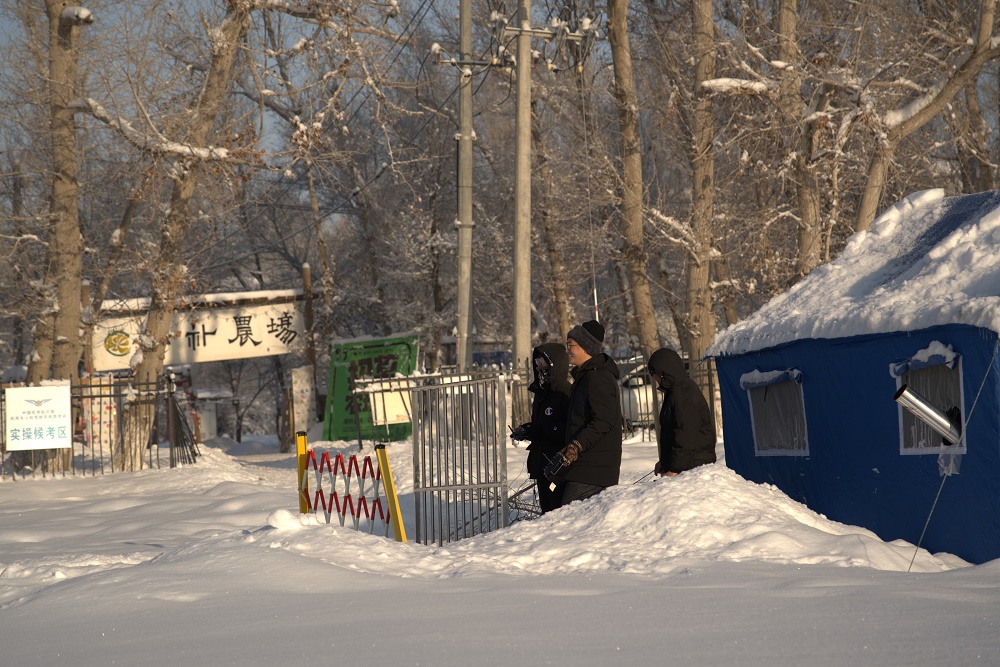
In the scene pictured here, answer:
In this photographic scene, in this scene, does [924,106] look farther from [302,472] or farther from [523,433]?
[302,472]

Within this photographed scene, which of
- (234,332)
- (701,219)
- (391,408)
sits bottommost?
(391,408)

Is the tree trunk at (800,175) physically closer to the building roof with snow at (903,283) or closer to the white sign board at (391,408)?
the building roof with snow at (903,283)

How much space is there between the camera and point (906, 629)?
13.2 feet

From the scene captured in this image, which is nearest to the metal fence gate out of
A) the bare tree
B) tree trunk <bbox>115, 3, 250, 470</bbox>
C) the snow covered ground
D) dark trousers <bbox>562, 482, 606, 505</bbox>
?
dark trousers <bbox>562, 482, 606, 505</bbox>

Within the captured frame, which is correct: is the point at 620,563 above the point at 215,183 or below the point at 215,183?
below

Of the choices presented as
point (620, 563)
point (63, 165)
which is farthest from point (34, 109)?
point (620, 563)

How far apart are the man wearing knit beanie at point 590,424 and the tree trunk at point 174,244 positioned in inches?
401

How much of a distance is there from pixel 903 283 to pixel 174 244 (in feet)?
41.6

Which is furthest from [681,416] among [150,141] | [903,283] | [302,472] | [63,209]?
[63,209]

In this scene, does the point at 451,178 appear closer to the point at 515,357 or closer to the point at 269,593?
the point at 515,357

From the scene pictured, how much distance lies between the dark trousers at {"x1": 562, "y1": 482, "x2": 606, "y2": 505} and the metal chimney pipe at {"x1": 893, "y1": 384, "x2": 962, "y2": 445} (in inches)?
92.0

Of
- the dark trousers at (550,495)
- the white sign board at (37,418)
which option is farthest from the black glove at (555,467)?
the white sign board at (37,418)

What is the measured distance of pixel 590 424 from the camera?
7516mm

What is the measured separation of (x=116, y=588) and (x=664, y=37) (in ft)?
51.7
